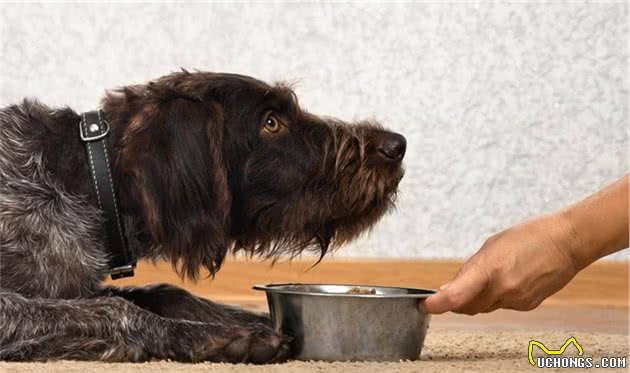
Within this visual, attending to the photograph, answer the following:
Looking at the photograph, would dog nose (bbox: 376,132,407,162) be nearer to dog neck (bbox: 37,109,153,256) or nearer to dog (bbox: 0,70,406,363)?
dog (bbox: 0,70,406,363)

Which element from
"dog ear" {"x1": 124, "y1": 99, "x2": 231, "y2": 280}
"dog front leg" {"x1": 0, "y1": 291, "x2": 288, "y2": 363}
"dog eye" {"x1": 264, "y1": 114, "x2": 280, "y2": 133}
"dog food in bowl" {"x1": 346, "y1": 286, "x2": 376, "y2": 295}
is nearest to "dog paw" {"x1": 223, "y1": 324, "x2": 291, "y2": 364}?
"dog front leg" {"x1": 0, "y1": 291, "x2": 288, "y2": 363}

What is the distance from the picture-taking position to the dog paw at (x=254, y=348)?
249 cm

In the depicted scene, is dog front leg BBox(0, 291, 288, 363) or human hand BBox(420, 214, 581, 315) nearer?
human hand BBox(420, 214, 581, 315)

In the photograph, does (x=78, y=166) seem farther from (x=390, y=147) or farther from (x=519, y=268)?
(x=519, y=268)

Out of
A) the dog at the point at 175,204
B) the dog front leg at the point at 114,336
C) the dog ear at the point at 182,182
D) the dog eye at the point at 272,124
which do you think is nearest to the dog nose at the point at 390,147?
the dog at the point at 175,204

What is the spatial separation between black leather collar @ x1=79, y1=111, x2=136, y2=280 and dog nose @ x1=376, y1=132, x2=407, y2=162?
2.37 ft

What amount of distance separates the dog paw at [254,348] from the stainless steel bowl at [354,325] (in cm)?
6

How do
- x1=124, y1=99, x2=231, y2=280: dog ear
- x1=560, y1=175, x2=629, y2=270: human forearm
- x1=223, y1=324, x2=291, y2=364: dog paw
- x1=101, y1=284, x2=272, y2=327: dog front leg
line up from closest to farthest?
x1=560, y1=175, x2=629, y2=270: human forearm
x1=223, y1=324, x2=291, y2=364: dog paw
x1=124, y1=99, x2=231, y2=280: dog ear
x1=101, y1=284, x2=272, y2=327: dog front leg

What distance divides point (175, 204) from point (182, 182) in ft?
0.20

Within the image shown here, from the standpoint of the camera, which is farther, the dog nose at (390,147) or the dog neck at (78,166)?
the dog nose at (390,147)

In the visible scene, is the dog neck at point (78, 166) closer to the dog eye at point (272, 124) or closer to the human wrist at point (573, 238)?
the dog eye at point (272, 124)

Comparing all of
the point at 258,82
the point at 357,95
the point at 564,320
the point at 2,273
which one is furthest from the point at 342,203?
the point at 357,95

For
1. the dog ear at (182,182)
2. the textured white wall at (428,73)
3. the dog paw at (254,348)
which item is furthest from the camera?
the textured white wall at (428,73)

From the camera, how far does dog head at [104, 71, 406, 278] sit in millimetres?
2775
